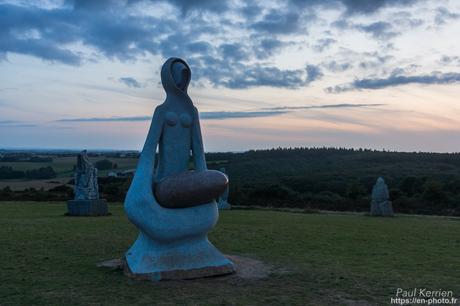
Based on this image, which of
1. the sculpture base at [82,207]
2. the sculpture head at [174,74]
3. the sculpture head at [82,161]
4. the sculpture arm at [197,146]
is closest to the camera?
the sculpture head at [174,74]

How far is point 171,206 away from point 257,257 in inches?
107

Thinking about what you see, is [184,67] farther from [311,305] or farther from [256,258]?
[311,305]

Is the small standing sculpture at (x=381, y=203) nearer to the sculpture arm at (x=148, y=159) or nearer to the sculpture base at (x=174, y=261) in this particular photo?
the sculpture base at (x=174, y=261)

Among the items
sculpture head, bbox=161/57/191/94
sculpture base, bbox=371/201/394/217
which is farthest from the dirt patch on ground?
sculpture base, bbox=371/201/394/217

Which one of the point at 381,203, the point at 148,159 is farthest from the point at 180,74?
the point at 381,203

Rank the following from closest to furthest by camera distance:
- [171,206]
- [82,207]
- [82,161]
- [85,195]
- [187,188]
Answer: [187,188] → [171,206] → [82,207] → [85,195] → [82,161]

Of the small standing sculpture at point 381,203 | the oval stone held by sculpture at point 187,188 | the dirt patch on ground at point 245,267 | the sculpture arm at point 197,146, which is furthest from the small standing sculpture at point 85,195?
the oval stone held by sculpture at point 187,188

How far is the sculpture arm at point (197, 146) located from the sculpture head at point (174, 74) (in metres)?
0.57

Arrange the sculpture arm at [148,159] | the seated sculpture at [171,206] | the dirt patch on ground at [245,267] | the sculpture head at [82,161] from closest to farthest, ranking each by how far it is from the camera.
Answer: the seated sculpture at [171,206] → the dirt patch on ground at [245,267] → the sculpture arm at [148,159] → the sculpture head at [82,161]

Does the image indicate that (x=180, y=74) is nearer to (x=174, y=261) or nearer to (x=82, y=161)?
(x=174, y=261)

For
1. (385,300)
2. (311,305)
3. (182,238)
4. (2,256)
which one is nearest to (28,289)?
(182,238)

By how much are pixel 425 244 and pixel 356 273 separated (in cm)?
495

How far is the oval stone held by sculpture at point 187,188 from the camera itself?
8406mm

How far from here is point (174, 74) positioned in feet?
30.0
